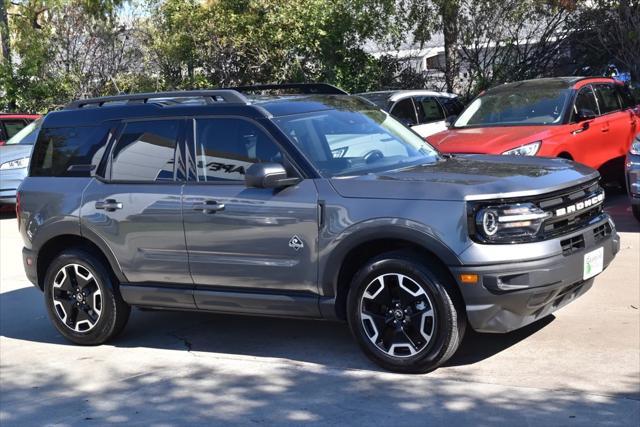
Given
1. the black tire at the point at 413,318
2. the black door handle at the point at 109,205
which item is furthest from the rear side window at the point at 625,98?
the black door handle at the point at 109,205

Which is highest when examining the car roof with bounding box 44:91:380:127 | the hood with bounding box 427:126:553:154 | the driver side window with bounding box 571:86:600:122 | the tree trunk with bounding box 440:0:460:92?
the tree trunk with bounding box 440:0:460:92

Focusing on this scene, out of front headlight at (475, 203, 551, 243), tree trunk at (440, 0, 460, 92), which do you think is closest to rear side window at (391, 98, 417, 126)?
tree trunk at (440, 0, 460, 92)

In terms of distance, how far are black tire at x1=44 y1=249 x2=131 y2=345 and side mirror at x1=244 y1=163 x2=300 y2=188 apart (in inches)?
64.5

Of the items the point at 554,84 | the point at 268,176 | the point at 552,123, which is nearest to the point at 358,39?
the point at 554,84

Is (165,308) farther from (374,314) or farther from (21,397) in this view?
(374,314)

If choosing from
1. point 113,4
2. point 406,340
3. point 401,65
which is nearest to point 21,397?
point 406,340

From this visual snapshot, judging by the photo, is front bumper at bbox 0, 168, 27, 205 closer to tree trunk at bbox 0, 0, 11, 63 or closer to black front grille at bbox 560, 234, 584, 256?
tree trunk at bbox 0, 0, 11, 63

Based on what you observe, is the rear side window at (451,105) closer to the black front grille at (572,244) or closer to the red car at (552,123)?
the red car at (552,123)

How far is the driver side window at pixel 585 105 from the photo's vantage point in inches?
418

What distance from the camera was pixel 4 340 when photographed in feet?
24.0

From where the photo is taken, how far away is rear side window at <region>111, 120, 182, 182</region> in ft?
20.8

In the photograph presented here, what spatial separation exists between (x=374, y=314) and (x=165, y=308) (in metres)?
1.75

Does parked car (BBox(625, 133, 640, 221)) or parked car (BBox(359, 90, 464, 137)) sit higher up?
parked car (BBox(359, 90, 464, 137))

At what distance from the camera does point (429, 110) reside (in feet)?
45.2
